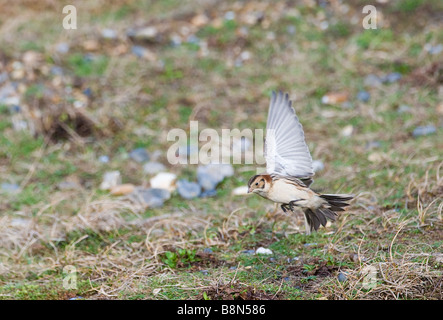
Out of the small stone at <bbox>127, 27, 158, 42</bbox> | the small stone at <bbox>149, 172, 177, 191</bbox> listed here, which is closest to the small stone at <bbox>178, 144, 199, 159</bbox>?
the small stone at <bbox>149, 172, 177, 191</bbox>

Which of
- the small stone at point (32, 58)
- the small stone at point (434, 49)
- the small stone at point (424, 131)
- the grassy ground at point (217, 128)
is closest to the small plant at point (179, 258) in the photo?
the grassy ground at point (217, 128)

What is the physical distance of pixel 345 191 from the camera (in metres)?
4.95

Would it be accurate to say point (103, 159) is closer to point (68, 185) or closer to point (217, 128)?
point (68, 185)

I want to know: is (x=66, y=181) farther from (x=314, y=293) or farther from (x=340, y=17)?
(x=340, y=17)

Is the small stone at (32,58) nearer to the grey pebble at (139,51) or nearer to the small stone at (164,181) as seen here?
the grey pebble at (139,51)

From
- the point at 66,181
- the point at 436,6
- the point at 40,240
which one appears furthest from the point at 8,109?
the point at 436,6

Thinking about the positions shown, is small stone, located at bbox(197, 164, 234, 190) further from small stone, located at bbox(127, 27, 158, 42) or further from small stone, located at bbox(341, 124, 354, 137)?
small stone, located at bbox(127, 27, 158, 42)

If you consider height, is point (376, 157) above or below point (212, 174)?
above

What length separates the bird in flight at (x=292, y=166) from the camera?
3650 mm

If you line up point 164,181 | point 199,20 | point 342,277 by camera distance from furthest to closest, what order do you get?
point 199,20
point 164,181
point 342,277

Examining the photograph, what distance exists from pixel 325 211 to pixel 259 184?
536 mm

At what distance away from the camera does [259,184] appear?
3531mm

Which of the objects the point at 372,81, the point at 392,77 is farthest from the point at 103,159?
the point at 392,77

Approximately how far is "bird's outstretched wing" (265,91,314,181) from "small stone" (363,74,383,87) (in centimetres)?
344
